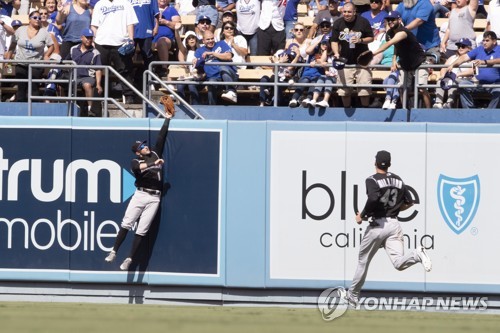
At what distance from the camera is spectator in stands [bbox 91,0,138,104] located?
18500 millimetres

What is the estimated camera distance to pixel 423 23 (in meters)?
18.2

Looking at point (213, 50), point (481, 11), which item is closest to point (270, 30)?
point (213, 50)

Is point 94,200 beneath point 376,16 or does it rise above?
beneath

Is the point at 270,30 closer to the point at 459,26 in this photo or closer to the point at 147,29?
the point at 147,29

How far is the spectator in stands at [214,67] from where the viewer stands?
1789cm

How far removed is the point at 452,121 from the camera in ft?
56.0

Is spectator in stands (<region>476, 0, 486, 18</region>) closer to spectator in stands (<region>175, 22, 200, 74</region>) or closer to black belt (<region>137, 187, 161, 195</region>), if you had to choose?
spectator in stands (<region>175, 22, 200, 74</region>)

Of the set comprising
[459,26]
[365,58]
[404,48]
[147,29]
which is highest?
[459,26]

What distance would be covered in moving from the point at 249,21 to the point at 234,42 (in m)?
0.76

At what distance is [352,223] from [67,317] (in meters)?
4.22

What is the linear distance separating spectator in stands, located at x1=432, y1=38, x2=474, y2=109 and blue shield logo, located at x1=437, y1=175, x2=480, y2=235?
155cm

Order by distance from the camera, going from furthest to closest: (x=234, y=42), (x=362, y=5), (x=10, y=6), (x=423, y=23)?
(x=10, y=6), (x=362, y=5), (x=234, y=42), (x=423, y=23)

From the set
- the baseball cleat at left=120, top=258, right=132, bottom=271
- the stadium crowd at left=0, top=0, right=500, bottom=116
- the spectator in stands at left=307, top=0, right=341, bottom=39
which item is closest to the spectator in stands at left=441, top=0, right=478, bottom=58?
the stadium crowd at left=0, top=0, right=500, bottom=116

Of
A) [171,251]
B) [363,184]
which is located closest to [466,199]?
[363,184]
